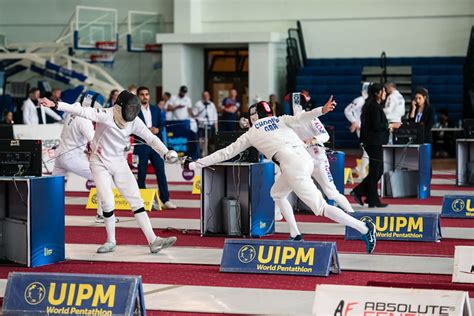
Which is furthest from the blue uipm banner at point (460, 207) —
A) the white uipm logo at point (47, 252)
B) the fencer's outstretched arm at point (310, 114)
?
the white uipm logo at point (47, 252)

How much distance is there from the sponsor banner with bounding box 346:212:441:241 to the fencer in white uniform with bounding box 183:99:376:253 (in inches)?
42.9

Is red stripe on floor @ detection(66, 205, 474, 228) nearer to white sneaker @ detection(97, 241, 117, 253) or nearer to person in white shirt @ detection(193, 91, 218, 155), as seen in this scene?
white sneaker @ detection(97, 241, 117, 253)

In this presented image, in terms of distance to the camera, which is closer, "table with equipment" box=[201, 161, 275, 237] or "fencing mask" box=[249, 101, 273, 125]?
"fencing mask" box=[249, 101, 273, 125]

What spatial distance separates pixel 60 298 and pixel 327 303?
6.07ft

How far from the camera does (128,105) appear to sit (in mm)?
10609

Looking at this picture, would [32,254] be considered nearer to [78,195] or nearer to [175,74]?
[78,195]

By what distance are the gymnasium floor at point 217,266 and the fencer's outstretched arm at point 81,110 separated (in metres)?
1.34

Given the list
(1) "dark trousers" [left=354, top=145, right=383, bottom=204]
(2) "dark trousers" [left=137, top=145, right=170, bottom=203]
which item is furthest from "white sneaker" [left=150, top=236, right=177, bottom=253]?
(1) "dark trousers" [left=354, top=145, right=383, bottom=204]

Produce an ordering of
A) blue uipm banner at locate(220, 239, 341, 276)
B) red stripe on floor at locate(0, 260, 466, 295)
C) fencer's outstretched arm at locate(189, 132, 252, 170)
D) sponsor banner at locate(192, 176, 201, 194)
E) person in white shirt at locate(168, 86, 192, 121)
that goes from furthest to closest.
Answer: person in white shirt at locate(168, 86, 192, 121) → sponsor banner at locate(192, 176, 201, 194) → fencer's outstretched arm at locate(189, 132, 252, 170) → blue uipm banner at locate(220, 239, 341, 276) → red stripe on floor at locate(0, 260, 466, 295)

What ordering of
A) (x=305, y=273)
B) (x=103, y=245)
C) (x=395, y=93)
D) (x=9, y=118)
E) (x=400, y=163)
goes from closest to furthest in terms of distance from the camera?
(x=305, y=273)
(x=103, y=245)
(x=400, y=163)
(x=395, y=93)
(x=9, y=118)

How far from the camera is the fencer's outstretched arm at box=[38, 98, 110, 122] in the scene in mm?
9952

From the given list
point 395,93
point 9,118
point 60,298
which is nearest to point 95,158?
point 60,298

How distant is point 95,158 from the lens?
1083cm

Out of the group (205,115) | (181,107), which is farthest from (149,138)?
(181,107)
